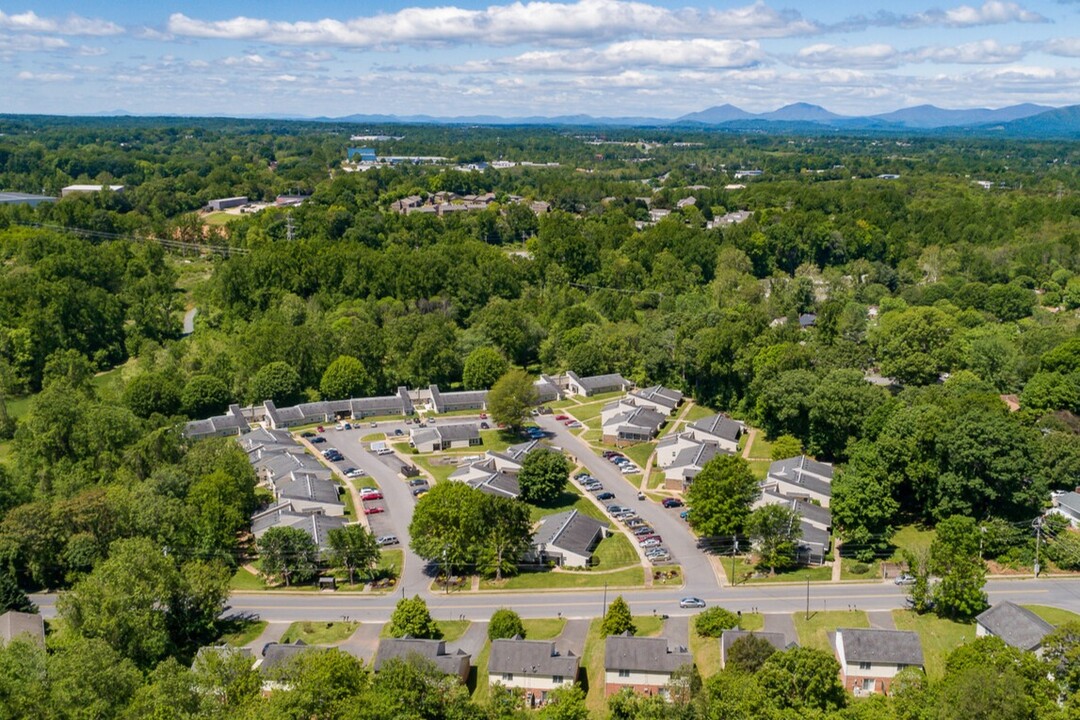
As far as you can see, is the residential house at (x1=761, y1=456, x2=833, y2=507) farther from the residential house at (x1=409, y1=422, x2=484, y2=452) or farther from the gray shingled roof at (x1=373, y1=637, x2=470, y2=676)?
the gray shingled roof at (x1=373, y1=637, x2=470, y2=676)

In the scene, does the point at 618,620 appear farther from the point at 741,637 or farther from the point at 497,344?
the point at 497,344

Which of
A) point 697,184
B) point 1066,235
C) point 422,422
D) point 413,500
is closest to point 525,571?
point 413,500

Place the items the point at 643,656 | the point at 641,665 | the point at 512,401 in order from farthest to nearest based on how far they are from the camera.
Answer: the point at 512,401, the point at 643,656, the point at 641,665

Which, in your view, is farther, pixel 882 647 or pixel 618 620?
pixel 618 620

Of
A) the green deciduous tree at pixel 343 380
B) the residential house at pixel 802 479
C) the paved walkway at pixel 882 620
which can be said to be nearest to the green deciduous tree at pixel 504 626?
the paved walkway at pixel 882 620

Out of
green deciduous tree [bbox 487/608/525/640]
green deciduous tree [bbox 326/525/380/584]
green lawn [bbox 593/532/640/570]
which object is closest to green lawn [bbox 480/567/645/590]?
green lawn [bbox 593/532/640/570]

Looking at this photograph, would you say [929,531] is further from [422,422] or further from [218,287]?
[218,287]

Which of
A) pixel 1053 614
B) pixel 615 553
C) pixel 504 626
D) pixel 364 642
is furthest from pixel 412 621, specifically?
pixel 1053 614
